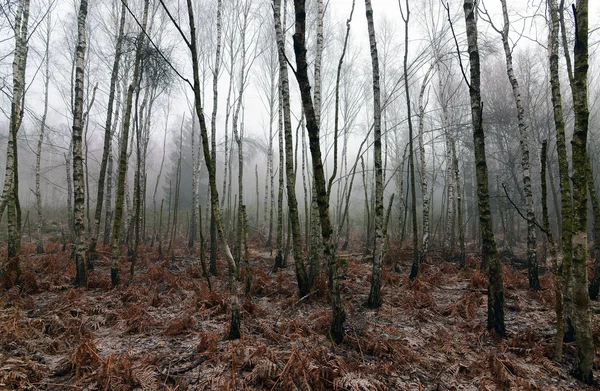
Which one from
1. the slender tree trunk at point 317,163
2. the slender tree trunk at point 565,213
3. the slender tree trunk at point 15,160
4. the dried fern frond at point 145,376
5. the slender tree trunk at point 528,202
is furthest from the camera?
the slender tree trunk at point 528,202

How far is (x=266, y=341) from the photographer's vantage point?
11.9 ft

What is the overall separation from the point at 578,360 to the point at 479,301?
235cm

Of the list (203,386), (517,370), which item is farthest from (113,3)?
(517,370)

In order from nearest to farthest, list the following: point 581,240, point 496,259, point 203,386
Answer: point 203,386 < point 581,240 < point 496,259

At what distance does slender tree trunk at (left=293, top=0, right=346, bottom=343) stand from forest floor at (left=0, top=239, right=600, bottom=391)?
0.35 metres

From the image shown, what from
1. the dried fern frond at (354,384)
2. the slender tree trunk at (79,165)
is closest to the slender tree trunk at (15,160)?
the slender tree trunk at (79,165)

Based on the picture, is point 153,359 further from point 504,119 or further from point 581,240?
point 504,119

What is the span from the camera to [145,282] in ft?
20.7

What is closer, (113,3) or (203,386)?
(203,386)

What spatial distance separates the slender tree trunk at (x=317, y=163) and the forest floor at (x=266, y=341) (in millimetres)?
351

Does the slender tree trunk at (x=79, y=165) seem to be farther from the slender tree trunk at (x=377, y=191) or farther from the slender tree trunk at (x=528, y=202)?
the slender tree trunk at (x=528, y=202)

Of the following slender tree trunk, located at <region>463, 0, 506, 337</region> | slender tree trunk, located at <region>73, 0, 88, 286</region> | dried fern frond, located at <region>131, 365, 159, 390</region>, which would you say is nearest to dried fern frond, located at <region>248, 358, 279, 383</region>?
dried fern frond, located at <region>131, 365, 159, 390</region>

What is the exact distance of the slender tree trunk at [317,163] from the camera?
2.84 metres

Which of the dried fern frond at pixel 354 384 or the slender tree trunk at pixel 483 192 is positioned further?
the slender tree trunk at pixel 483 192
